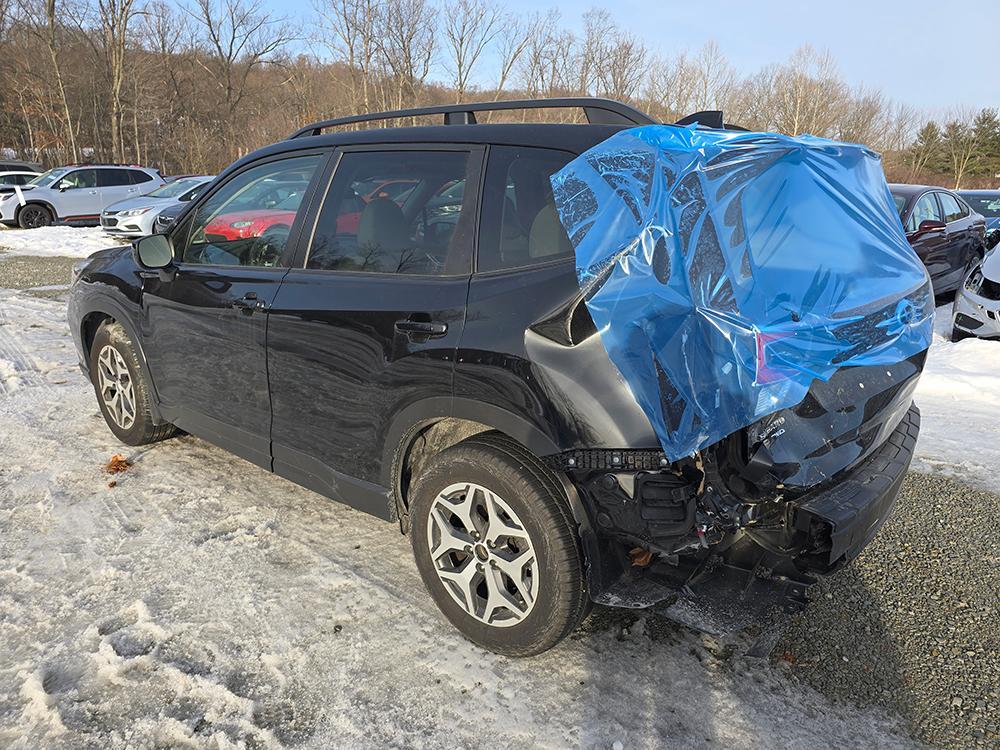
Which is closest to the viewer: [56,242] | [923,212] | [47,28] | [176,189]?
[923,212]

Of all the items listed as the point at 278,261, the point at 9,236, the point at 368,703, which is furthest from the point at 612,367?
the point at 9,236

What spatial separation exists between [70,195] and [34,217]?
119 centimetres

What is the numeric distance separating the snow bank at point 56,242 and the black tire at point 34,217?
188 centimetres

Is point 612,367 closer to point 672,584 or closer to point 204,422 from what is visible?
point 672,584

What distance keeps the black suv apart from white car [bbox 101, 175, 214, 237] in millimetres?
13119

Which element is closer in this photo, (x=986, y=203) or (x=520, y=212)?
(x=520, y=212)

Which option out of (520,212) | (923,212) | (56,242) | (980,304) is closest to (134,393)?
(520,212)

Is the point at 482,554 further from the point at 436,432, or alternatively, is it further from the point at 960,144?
the point at 960,144

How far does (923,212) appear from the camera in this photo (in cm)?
934

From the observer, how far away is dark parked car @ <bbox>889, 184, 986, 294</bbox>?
29.7ft

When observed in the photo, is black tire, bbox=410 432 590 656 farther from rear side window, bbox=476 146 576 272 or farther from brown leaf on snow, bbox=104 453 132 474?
brown leaf on snow, bbox=104 453 132 474

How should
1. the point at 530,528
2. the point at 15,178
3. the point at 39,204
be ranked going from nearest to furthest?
the point at 530,528 → the point at 39,204 → the point at 15,178

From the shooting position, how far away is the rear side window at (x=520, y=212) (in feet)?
7.80

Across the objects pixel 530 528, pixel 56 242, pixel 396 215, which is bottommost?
pixel 56 242
